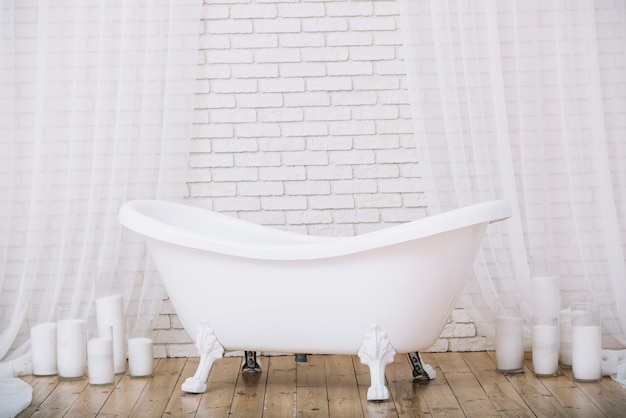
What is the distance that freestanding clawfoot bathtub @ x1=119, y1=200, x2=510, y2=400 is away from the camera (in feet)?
9.96

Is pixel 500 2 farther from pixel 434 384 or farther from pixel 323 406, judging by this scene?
pixel 323 406

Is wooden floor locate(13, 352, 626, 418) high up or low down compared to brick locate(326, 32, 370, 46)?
down

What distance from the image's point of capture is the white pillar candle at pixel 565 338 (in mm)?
3602

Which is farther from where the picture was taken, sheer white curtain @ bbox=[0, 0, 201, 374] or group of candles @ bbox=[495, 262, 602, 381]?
sheer white curtain @ bbox=[0, 0, 201, 374]

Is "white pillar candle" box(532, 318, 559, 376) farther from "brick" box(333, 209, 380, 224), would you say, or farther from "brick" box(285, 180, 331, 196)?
"brick" box(285, 180, 331, 196)

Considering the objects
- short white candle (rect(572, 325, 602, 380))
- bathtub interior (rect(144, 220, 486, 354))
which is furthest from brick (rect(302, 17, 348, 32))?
short white candle (rect(572, 325, 602, 380))

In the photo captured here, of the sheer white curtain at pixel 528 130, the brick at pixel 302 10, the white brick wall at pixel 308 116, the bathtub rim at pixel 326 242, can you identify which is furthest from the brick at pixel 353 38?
the bathtub rim at pixel 326 242

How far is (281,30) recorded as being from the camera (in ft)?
13.3

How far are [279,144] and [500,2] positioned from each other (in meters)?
1.13

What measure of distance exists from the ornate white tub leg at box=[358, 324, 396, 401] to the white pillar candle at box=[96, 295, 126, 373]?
110 centimetres

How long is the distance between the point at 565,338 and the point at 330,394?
100 centimetres

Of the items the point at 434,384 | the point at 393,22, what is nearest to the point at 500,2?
the point at 393,22

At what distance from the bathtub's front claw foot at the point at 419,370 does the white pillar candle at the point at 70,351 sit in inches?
50.9

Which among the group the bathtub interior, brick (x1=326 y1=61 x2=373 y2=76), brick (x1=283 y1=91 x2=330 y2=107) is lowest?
the bathtub interior
